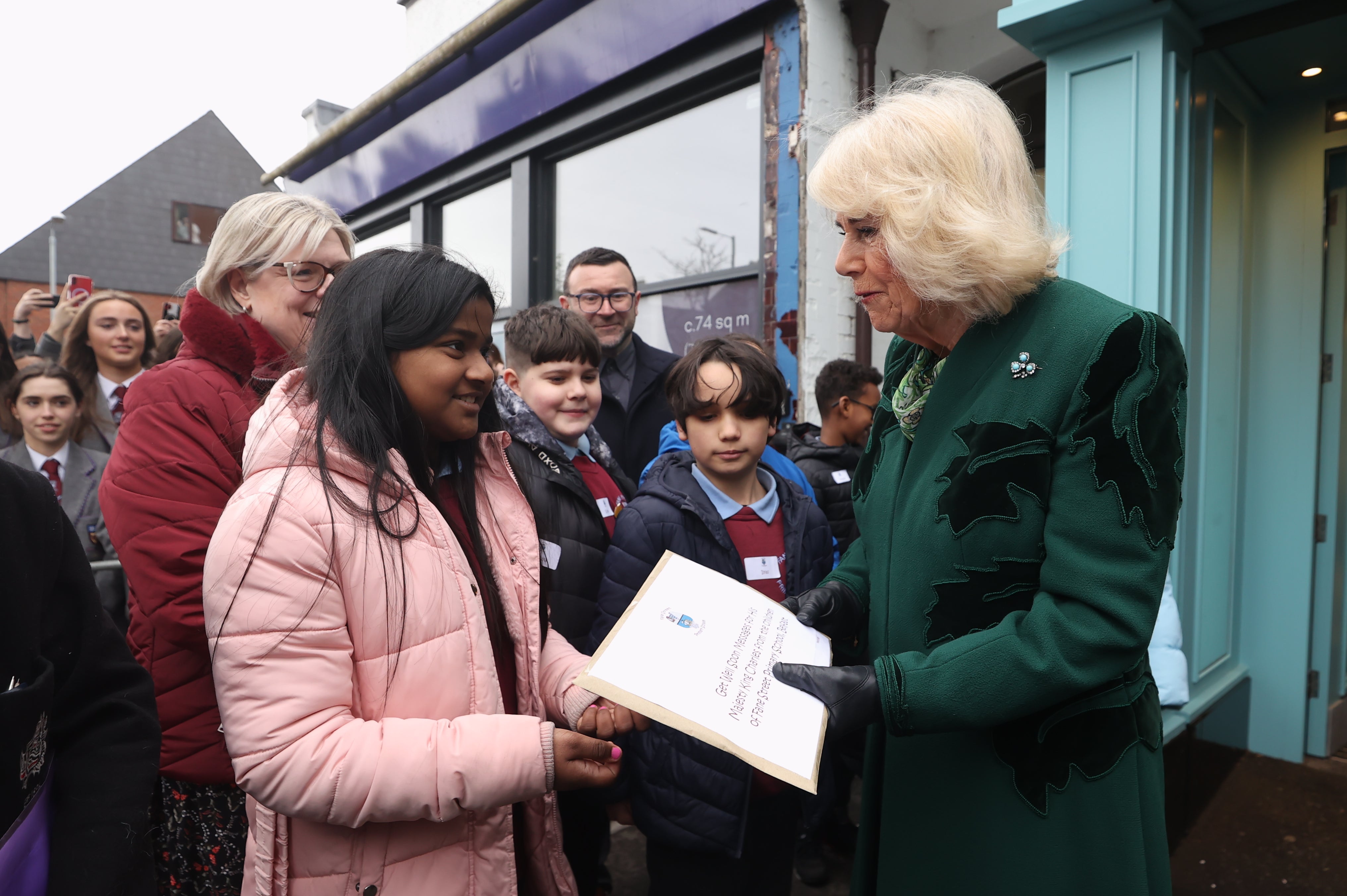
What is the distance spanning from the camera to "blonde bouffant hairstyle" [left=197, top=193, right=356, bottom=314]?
1.88 meters

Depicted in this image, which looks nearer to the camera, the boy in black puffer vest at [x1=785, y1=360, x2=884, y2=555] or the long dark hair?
the long dark hair

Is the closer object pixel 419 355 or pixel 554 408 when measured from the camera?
pixel 419 355

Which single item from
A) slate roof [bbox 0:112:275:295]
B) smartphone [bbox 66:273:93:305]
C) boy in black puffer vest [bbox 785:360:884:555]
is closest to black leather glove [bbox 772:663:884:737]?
boy in black puffer vest [bbox 785:360:884:555]

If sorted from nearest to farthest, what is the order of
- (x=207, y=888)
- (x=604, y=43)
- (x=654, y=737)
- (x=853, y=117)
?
(x=853, y=117)
(x=207, y=888)
(x=654, y=737)
(x=604, y=43)

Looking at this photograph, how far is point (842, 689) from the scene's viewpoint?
1.20 m

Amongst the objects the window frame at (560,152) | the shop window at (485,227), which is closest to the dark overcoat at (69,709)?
the window frame at (560,152)

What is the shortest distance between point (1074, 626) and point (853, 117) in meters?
0.97

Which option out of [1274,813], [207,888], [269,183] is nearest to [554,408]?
[207,888]

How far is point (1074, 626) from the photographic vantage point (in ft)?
3.79

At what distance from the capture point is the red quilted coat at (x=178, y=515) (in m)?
1.52

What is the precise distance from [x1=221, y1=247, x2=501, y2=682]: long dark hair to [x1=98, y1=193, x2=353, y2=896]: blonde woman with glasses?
30 cm

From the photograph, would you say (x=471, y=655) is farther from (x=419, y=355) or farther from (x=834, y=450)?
(x=834, y=450)

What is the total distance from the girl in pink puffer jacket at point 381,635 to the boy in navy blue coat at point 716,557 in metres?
0.45

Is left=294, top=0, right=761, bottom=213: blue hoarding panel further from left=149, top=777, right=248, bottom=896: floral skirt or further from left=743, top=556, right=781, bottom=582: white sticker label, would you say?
left=149, top=777, right=248, bottom=896: floral skirt
